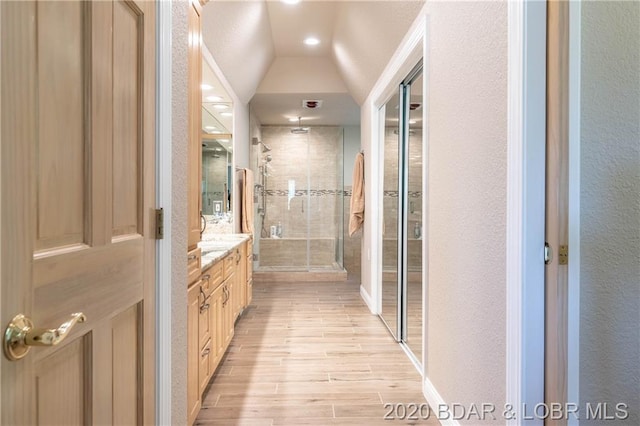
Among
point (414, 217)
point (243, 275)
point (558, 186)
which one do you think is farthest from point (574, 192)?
point (243, 275)

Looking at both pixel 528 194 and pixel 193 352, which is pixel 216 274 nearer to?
pixel 193 352

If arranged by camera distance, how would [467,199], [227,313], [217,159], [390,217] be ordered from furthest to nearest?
[217,159], [390,217], [227,313], [467,199]

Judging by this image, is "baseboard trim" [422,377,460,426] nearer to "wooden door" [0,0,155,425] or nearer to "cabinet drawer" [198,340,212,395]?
"cabinet drawer" [198,340,212,395]

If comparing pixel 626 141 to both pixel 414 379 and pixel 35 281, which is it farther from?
pixel 414 379

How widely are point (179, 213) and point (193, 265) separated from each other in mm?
440

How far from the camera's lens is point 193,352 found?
177 centimetres

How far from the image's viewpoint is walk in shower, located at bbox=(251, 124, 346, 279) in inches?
249

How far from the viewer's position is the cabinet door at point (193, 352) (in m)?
1.68

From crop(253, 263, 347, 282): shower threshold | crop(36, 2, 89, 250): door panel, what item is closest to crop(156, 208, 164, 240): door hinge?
crop(36, 2, 89, 250): door panel

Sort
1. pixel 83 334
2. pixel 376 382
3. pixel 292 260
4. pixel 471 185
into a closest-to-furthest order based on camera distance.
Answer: pixel 83 334 < pixel 471 185 < pixel 376 382 < pixel 292 260

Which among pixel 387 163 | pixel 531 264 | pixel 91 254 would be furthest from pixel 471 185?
pixel 387 163

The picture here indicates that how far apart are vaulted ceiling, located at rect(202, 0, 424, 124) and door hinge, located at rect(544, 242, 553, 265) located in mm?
1685

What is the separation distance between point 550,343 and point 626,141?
703 mm

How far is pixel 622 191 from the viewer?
1141 millimetres
